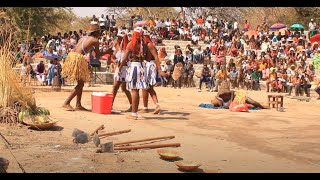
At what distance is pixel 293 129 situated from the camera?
26.9 ft

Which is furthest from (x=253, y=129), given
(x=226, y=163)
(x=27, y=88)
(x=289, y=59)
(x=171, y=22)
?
(x=171, y=22)

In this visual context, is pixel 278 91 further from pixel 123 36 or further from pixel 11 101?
pixel 11 101

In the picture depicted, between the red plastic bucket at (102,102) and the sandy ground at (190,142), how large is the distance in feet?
0.75

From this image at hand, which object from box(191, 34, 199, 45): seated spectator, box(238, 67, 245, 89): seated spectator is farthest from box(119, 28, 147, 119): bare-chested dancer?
box(191, 34, 199, 45): seated spectator

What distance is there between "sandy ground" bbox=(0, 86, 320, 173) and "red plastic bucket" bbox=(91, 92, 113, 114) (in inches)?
9.0

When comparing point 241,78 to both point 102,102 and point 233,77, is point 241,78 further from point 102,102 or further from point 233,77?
point 102,102

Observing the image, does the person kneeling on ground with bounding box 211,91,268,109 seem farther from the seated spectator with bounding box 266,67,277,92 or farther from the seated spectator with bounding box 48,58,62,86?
the seated spectator with bounding box 266,67,277,92

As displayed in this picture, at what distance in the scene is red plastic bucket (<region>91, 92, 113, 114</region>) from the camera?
31.1 ft

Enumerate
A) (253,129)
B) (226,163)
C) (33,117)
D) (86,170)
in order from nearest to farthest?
(86,170) → (226,163) → (33,117) → (253,129)

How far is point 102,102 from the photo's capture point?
9500 millimetres

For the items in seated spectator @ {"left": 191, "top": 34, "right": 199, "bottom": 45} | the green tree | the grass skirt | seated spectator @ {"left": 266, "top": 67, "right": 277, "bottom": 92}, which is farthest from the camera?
the green tree

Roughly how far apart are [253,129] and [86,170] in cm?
385

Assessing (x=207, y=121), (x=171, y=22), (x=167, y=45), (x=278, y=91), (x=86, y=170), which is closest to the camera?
(x=86, y=170)

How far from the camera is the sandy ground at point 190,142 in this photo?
5223 mm
